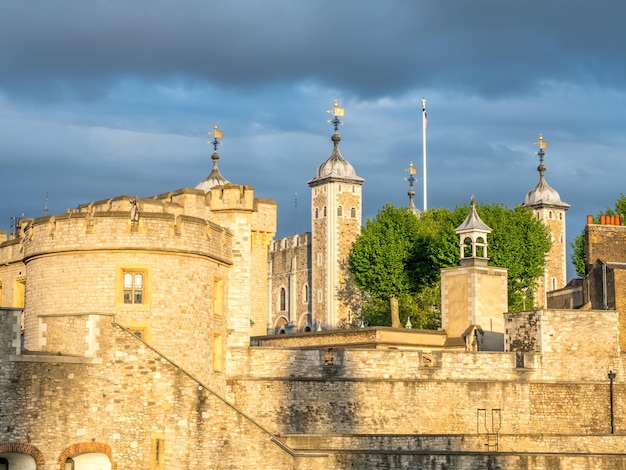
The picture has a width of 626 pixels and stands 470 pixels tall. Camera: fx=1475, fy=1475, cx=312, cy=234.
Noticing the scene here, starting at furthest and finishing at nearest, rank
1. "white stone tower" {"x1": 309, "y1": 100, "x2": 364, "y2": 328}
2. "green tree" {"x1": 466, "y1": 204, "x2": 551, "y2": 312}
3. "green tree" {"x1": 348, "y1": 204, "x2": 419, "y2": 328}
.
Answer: "white stone tower" {"x1": 309, "y1": 100, "x2": 364, "y2": 328}
"green tree" {"x1": 348, "y1": 204, "x2": 419, "y2": 328}
"green tree" {"x1": 466, "y1": 204, "x2": 551, "y2": 312}

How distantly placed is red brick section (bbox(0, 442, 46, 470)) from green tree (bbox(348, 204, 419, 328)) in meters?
49.2

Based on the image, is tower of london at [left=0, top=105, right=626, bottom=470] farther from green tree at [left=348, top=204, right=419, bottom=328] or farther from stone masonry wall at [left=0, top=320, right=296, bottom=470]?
green tree at [left=348, top=204, right=419, bottom=328]

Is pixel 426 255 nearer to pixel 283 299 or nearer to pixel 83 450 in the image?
pixel 283 299

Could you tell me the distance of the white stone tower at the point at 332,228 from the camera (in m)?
111

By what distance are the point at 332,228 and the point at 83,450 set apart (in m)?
77.9

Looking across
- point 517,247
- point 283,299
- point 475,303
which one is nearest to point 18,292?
point 475,303

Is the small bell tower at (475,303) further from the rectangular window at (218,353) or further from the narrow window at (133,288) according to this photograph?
the narrow window at (133,288)

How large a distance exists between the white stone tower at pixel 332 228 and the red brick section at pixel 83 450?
75.3 meters

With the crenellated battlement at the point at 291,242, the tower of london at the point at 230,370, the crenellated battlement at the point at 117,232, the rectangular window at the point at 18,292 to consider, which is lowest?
the tower of london at the point at 230,370

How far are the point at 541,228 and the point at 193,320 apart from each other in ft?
157

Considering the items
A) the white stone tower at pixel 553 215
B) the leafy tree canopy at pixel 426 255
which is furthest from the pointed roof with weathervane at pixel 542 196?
the leafy tree canopy at pixel 426 255

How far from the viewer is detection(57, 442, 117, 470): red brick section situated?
34.2 meters

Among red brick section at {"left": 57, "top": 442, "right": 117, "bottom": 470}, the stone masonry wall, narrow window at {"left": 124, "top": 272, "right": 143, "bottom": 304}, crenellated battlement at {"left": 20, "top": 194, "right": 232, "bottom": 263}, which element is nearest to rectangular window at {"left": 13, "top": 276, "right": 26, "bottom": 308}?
crenellated battlement at {"left": 20, "top": 194, "right": 232, "bottom": 263}

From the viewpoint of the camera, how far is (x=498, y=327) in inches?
2208
